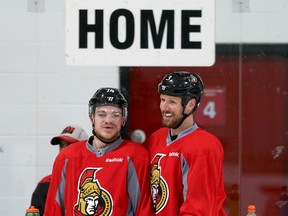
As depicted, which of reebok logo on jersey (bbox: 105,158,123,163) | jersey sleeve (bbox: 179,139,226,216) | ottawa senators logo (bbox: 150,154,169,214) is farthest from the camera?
reebok logo on jersey (bbox: 105,158,123,163)

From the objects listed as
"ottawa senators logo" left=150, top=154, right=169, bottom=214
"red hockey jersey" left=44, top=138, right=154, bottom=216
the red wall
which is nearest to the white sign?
the red wall

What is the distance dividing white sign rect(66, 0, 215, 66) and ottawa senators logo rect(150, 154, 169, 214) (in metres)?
1.30

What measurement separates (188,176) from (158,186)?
0.59ft

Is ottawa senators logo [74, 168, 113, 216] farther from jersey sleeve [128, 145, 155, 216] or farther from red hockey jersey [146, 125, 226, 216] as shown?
red hockey jersey [146, 125, 226, 216]

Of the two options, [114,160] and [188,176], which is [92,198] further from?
[188,176]

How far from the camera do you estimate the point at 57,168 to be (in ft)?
12.0

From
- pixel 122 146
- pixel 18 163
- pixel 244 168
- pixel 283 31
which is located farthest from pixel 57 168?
pixel 283 31

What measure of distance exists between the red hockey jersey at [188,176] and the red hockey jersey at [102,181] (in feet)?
0.22

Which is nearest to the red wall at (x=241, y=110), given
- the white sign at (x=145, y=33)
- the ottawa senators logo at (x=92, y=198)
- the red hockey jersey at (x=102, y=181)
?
the white sign at (x=145, y=33)

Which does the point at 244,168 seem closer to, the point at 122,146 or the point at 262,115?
the point at 262,115

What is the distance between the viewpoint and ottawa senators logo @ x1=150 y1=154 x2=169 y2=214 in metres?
3.48

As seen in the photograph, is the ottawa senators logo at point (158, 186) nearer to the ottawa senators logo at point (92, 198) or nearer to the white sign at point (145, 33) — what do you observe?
the ottawa senators logo at point (92, 198)

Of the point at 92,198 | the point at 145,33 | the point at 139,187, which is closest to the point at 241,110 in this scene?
the point at 145,33

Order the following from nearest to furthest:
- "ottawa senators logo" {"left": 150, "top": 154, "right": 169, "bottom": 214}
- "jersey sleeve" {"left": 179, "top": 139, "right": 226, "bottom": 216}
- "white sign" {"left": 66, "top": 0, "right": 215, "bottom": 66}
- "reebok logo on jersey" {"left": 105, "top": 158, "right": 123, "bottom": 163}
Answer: "jersey sleeve" {"left": 179, "top": 139, "right": 226, "bottom": 216}, "ottawa senators logo" {"left": 150, "top": 154, "right": 169, "bottom": 214}, "reebok logo on jersey" {"left": 105, "top": 158, "right": 123, "bottom": 163}, "white sign" {"left": 66, "top": 0, "right": 215, "bottom": 66}
